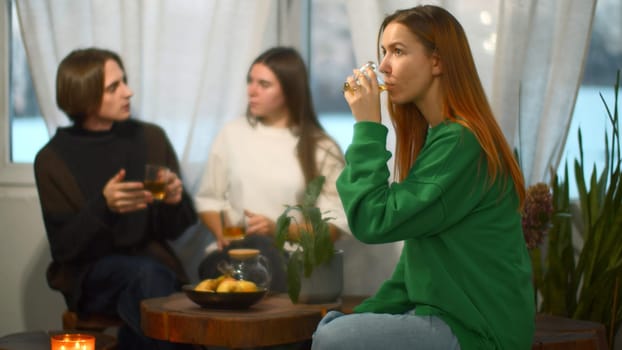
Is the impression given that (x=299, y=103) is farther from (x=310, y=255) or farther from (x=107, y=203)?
(x=310, y=255)

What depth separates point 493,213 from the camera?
192cm

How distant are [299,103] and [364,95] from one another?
147 cm

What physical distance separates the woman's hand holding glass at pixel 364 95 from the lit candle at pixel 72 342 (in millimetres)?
1061

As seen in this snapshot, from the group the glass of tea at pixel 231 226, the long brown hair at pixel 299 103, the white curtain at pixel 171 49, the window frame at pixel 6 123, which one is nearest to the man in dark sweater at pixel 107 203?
the white curtain at pixel 171 49

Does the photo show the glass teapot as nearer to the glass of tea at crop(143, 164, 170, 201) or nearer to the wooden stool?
the glass of tea at crop(143, 164, 170, 201)

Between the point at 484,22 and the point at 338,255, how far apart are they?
1.06 metres

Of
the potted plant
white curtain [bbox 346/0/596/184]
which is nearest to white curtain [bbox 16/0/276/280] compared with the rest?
white curtain [bbox 346/0/596/184]

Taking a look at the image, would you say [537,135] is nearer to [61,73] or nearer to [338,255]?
[338,255]

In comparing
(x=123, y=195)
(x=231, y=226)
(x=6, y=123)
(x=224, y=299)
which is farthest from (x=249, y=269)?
(x=6, y=123)

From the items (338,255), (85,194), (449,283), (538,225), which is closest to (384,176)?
(449,283)

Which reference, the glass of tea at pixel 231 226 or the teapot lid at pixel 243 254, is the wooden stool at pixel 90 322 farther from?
the teapot lid at pixel 243 254

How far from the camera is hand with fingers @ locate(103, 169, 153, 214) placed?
3.20 m

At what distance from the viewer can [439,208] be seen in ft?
6.09

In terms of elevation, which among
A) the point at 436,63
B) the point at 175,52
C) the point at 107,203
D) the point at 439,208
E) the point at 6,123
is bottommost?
the point at 107,203
